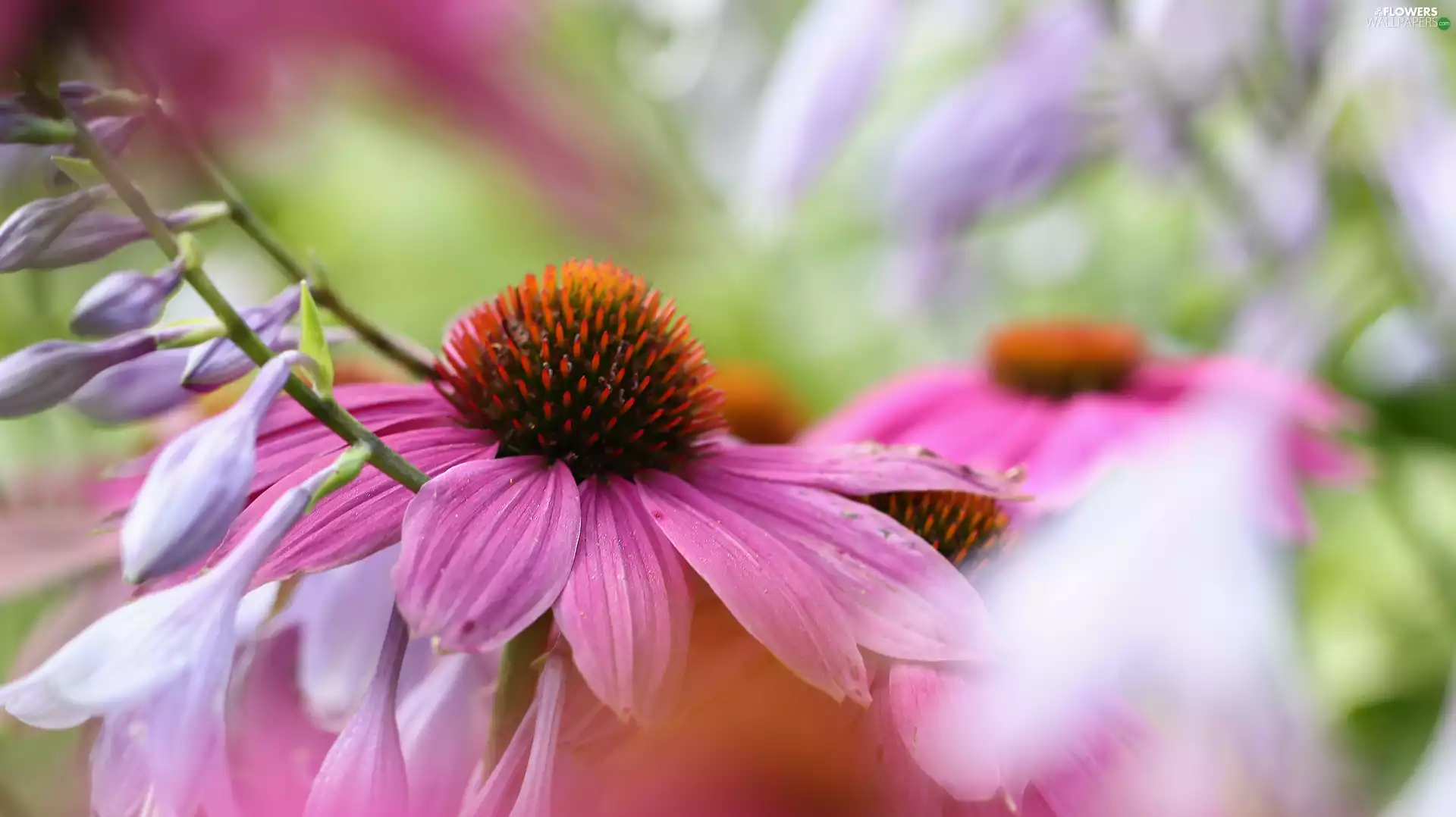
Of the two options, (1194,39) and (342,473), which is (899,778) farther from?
(1194,39)

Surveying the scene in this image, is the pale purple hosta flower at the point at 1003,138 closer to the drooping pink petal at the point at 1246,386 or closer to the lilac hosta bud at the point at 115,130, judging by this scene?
the drooping pink petal at the point at 1246,386

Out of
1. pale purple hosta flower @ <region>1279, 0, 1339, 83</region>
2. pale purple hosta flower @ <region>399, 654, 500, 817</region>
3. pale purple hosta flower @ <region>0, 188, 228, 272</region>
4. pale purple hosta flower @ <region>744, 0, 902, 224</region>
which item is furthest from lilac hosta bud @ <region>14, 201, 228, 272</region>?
pale purple hosta flower @ <region>1279, 0, 1339, 83</region>

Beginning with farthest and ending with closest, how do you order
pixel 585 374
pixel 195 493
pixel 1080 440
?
pixel 1080 440 → pixel 585 374 → pixel 195 493

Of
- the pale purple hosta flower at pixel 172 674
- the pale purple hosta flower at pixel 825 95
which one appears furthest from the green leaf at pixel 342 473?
the pale purple hosta flower at pixel 825 95

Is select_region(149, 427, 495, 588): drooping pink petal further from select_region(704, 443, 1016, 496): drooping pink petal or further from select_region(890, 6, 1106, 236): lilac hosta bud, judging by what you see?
select_region(890, 6, 1106, 236): lilac hosta bud

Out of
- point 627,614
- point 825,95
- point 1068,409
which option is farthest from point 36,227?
point 1068,409

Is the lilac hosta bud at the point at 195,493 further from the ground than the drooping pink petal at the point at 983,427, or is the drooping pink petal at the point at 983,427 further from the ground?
the lilac hosta bud at the point at 195,493
